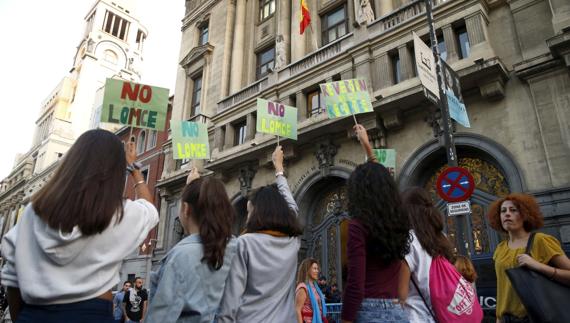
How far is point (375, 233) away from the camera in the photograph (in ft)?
8.34

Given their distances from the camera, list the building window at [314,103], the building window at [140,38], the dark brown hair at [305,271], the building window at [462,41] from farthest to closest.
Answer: the building window at [140,38] < the building window at [314,103] < the building window at [462,41] < the dark brown hair at [305,271]

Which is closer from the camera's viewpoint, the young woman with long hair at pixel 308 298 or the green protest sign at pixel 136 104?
the young woman with long hair at pixel 308 298

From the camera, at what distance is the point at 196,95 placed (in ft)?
75.9

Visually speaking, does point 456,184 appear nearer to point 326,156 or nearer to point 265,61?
point 326,156

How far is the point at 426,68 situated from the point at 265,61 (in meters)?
12.8

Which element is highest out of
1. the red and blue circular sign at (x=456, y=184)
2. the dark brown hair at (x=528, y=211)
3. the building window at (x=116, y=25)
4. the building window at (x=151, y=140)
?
the building window at (x=116, y=25)

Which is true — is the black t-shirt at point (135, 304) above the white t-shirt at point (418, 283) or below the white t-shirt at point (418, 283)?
below

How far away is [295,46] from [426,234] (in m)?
15.7

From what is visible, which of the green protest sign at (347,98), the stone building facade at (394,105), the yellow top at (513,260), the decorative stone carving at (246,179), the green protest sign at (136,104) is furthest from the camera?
the decorative stone carving at (246,179)

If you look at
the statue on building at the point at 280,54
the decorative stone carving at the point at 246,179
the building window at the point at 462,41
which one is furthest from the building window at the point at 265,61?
the building window at the point at 462,41

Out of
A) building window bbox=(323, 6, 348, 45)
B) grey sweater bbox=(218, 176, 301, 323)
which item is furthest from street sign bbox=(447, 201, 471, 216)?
building window bbox=(323, 6, 348, 45)

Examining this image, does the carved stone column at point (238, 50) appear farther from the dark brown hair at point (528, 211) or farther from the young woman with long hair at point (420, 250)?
the young woman with long hair at point (420, 250)

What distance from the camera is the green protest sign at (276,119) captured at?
356 inches

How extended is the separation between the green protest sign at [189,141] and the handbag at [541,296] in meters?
6.65
